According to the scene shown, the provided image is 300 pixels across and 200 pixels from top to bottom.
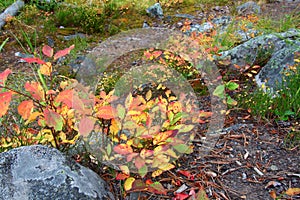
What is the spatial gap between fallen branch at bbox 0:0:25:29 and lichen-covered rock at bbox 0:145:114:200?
3828 millimetres

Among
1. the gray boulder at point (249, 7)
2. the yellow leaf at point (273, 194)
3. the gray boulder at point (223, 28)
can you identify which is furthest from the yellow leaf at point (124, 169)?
the gray boulder at point (249, 7)

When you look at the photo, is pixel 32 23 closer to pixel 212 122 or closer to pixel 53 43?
pixel 53 43

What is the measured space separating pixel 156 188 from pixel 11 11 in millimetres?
4432

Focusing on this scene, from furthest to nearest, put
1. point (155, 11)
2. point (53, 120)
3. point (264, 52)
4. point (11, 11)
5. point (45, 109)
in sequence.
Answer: point (155, 11)
point (11, 11)
point (264, 52)
point (45, 109)
point (53, 120)

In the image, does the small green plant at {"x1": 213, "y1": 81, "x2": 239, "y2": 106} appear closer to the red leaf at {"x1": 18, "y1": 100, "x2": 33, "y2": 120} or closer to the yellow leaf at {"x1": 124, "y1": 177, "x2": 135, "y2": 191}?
the yellow leaf at {"x1": 124, "y1": 177, "x2": 135, "y2": 191}

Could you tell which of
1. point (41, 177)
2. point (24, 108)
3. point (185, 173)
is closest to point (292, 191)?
point (185, 173)

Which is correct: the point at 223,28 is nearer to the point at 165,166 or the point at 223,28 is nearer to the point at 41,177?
the point at 165,166

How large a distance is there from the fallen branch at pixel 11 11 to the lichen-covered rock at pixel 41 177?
12.6 ft

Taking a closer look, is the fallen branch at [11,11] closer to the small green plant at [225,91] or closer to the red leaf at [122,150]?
the small green plant at [225,91]

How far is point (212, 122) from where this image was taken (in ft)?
8.30

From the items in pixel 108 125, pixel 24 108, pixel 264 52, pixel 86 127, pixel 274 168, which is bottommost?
pixel 274 168

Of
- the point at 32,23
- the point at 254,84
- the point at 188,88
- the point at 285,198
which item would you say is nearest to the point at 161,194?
the point at 285,198

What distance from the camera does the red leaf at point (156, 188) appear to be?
5.95 ft

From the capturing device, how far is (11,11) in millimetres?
5191
